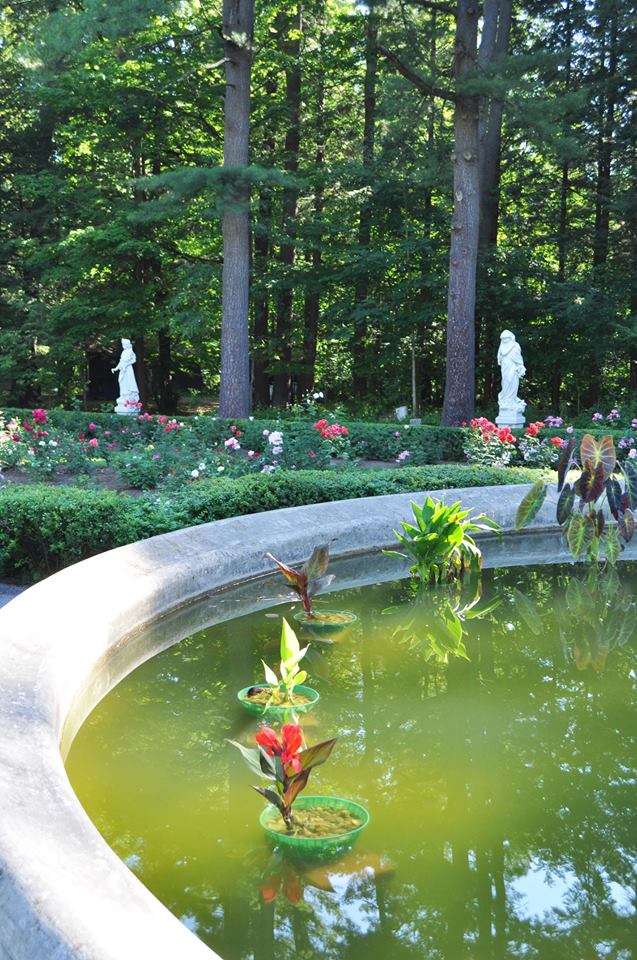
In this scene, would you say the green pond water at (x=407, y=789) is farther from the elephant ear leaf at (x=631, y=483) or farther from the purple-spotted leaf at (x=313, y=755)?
the elephant ear leaf at (x=631, y=483)

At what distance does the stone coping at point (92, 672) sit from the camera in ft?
5.77

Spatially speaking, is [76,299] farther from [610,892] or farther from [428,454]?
[610,892]

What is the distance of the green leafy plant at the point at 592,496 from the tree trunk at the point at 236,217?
29.6 ft

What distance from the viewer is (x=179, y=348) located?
25.8 meters

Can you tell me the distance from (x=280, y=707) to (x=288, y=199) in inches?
707

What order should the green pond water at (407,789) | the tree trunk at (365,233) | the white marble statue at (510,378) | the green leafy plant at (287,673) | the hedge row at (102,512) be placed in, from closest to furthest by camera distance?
the green pond water at (407,789), the green leafy plant at (287,673), the hedge row at (102,512), the white marble statue at (510,378), the tree trunk at (365,233)

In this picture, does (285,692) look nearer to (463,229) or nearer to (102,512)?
(102,512)

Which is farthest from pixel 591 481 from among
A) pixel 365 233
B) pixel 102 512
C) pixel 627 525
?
pixel 365 233

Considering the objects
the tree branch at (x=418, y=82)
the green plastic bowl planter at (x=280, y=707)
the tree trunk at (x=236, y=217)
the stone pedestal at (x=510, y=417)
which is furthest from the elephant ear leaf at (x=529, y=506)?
the tree branch at (x=418, y=82)

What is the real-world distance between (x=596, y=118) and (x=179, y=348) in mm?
12570

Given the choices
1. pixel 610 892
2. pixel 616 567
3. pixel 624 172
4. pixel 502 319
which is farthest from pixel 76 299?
pixel 610 892

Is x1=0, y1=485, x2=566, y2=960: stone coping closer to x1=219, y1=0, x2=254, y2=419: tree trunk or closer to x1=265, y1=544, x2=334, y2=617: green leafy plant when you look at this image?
x1=265, y1=544, x2=334, y2=617: green leafy plant

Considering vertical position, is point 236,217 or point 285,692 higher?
point 236,217

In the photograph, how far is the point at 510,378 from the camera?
13.7 meters
